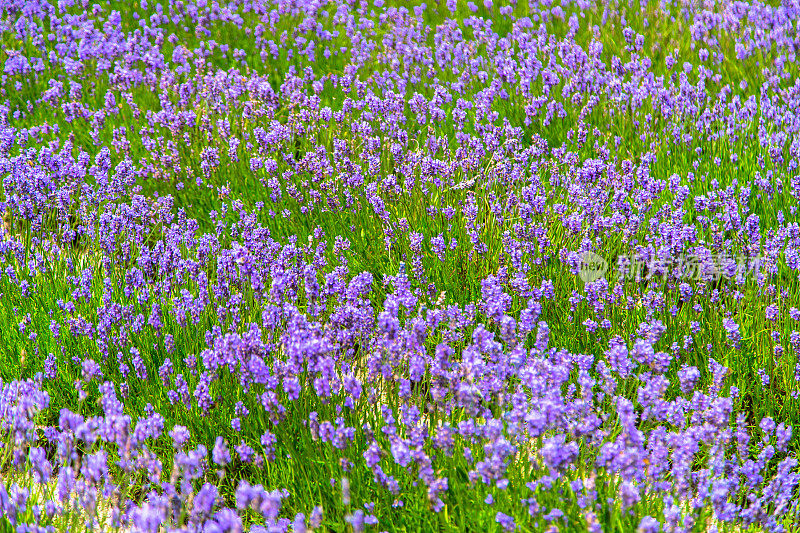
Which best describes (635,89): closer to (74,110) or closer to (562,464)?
(562,464)

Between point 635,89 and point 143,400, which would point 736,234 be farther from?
Result: point 143,400

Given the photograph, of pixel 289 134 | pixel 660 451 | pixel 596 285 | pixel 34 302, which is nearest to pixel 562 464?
pixel 660 451

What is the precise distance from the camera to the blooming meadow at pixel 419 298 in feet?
6.64

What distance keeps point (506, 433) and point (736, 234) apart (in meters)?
1.61

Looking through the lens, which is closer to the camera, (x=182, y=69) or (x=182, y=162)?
(x=182, y=162)

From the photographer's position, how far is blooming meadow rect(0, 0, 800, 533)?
2.02m

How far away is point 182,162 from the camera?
454cm

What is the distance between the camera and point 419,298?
3.13m

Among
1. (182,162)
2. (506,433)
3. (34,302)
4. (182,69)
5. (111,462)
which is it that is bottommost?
(506,433)

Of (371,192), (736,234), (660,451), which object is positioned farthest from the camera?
(371,192)

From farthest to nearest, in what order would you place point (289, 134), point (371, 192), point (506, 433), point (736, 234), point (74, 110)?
point (74, 110)
point (289, 134)
point (371, 192)
point (736, 234)
point (506, 433)

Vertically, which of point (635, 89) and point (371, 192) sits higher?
point (635, 89)

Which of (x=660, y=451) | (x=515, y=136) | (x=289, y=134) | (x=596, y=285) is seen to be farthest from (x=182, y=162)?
(x=660, y=451)

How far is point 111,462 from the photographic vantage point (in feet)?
8.55
